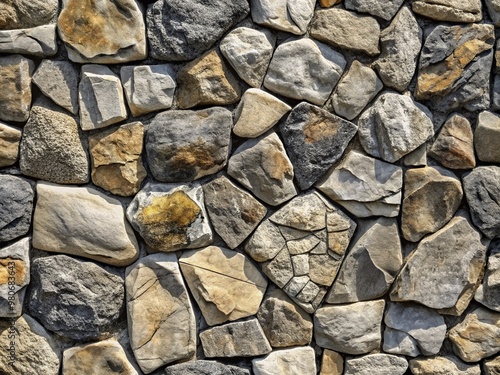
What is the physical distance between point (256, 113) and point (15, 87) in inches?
24.2

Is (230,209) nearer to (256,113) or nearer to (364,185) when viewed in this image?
(256,113)

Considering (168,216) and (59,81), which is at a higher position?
(59,81)

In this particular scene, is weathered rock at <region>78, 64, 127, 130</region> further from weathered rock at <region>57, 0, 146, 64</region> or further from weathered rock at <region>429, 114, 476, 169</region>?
weathered rock at <region>429, 114, 476, 169</region>

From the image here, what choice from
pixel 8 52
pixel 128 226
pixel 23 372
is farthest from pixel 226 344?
pixel 8 52

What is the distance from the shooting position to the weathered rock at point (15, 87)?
4.79ft

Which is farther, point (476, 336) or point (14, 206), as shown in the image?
point (476, 336)

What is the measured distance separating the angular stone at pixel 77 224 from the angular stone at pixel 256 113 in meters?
0.40

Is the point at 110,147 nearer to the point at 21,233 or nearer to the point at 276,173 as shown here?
the point at 21,233

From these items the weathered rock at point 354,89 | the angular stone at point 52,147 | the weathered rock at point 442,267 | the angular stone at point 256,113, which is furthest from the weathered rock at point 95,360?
the weathered rock at point 354,89

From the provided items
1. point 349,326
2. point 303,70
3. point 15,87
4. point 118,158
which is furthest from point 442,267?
point 15,87

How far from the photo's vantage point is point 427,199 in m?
1.63

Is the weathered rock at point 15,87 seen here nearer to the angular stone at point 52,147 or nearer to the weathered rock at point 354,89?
the angular stone at point 52,147

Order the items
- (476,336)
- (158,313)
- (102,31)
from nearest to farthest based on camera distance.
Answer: (102,31)
(158,313)
(476,336)

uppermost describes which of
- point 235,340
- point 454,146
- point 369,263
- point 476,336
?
point 454,146
